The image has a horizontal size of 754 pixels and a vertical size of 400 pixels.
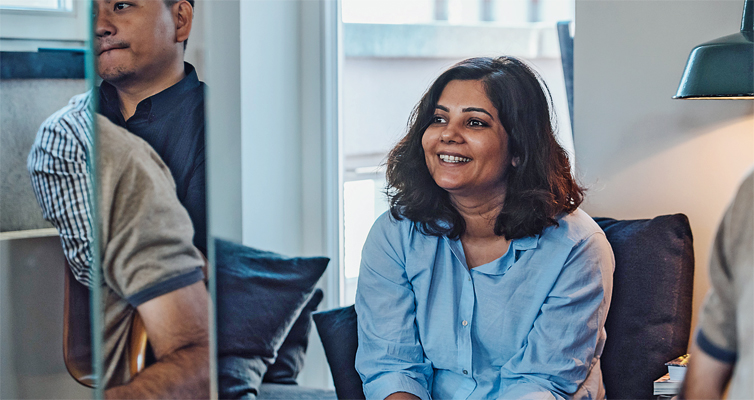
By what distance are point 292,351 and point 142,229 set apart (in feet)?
2.75

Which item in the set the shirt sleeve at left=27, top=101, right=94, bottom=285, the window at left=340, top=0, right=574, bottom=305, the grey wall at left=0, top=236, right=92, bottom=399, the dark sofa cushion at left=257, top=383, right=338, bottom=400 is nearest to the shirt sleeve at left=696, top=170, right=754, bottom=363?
the shirt sleeve at left=27, top=101, right=94, bottom=285

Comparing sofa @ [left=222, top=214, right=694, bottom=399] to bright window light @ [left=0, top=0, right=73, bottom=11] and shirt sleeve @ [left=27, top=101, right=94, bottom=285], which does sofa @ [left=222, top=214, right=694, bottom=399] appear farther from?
bright window light @ [left=0, top=0, right=73, bottom=11]

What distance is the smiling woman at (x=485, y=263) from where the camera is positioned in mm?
1237

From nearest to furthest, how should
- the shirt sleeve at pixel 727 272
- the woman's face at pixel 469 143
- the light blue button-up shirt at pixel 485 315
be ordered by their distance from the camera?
1. the shirt sleeve at pixel 727 272
2. the light blue button-up shirt at pixel 485 315
3. the woman's face at pixel 469 143


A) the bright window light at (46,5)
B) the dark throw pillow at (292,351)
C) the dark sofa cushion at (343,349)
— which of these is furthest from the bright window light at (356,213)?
the bright window light at (46,5)

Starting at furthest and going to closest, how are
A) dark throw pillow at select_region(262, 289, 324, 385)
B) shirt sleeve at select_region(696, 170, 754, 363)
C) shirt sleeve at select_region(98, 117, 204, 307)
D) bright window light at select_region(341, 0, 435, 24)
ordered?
bright window light at select_region(341, 0, 435, 24) < dark throw pillow at select_region(262, 289, 324, 385) < shirt sleeve at select_region(98, 117, 204, 307) < shirt sleeve at select_region(696, 170, 754, 363)

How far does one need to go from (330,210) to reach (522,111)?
Answer: 103cm

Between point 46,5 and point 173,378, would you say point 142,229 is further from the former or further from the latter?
point 46,5

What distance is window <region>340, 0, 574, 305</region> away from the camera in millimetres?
2006

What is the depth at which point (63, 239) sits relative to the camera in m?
1.19

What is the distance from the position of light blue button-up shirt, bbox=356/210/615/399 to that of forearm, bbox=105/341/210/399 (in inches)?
13.8

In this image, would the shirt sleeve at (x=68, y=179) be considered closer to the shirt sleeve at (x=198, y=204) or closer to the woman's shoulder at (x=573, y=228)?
the shirt sleeve at (x=198, y=204)

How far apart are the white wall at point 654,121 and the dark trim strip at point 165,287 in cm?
108

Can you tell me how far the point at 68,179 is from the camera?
114 centimetres
